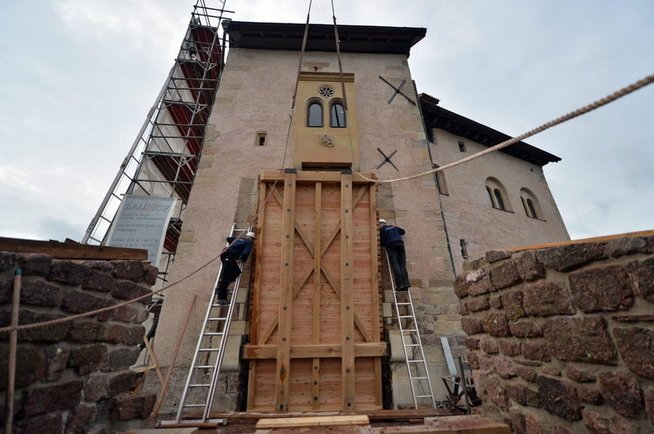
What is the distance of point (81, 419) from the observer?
6.15 ft

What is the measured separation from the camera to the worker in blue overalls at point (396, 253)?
521cm

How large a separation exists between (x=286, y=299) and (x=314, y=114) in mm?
5125

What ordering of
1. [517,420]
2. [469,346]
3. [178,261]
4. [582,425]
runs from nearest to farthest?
[582,425] → [517,420] → [469,346] → [178,261]

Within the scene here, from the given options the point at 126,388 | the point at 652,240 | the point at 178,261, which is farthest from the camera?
the point at 178,261

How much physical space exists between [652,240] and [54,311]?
3404mm

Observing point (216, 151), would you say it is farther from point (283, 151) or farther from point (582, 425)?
point (582, 425)

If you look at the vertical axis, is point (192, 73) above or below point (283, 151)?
above

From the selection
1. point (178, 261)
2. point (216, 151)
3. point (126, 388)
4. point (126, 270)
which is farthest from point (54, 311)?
point (216, 151)

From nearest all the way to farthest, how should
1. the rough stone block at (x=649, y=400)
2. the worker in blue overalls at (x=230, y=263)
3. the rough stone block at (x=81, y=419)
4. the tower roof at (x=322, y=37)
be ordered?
the rough stone block at (x=649, y=400), the rough stone block at (x=81, y=419), the worker in blue overalls at (x=230, y=263), the tower roof at (x=322, y=37)

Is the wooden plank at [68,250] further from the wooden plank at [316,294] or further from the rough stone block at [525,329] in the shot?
the rough stone block at [525,329]

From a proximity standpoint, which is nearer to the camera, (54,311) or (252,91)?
(54,311)

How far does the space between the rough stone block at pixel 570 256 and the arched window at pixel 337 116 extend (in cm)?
626

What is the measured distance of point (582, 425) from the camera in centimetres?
156

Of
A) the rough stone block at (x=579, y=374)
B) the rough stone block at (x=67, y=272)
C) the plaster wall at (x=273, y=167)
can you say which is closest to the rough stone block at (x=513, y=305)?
the rough stone block at (x=579, y=374)
